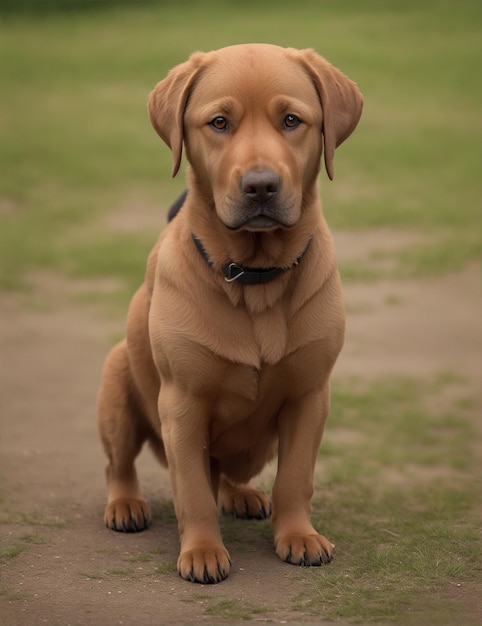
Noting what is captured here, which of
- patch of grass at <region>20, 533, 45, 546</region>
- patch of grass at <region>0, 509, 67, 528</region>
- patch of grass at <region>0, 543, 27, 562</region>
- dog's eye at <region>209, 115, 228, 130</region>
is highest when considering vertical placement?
dog's eye at <region>209, 115, 228, 130</region>

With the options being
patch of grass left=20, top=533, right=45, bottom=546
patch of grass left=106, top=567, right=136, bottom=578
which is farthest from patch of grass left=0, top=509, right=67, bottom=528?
patch of grass left=106, top=567, right=136, bottom=578

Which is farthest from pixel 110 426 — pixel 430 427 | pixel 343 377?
pixel 343 377

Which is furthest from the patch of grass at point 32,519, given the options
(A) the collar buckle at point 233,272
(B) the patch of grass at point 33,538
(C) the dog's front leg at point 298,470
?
(A) the collar buckle at point 233,272

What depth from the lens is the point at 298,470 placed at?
509 centimetres

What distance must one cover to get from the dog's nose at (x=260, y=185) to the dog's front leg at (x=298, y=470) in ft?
2.98

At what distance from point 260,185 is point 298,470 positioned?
1.23 m

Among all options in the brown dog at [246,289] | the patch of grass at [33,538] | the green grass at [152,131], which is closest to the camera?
the brown dog at [246,289]

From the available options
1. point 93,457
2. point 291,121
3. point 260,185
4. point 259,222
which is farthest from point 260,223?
point 93,457

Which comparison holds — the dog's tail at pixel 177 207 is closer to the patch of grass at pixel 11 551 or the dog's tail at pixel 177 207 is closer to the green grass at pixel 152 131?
the patch of grass at pixel 11 551

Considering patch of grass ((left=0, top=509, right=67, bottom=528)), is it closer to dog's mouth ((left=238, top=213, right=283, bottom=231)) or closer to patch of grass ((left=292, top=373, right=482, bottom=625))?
patch of grass ((left=292, top=373, right=482, bottom=625))

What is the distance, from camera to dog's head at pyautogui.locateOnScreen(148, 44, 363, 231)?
4.64 meters

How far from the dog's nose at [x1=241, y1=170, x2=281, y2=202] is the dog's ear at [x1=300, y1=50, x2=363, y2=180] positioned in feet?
1.66

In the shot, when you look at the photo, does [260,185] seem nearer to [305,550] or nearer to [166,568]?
[305,550]

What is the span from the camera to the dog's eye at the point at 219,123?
189 inches
